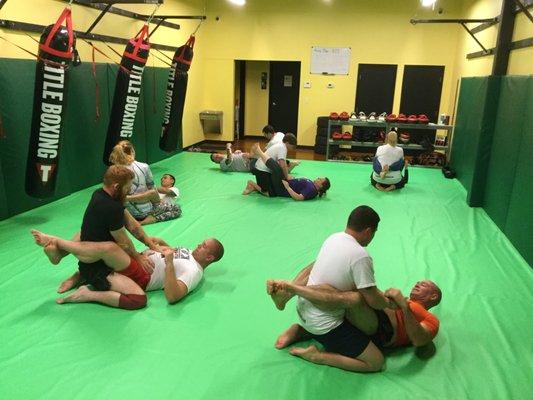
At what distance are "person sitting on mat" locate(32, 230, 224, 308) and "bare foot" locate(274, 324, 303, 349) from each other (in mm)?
850

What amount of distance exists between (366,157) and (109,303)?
7.32 metres

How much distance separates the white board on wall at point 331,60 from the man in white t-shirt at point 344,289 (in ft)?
28.8

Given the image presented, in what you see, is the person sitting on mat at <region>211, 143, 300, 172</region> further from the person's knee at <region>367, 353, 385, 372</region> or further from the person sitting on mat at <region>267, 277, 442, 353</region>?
the person's knee at <region>367, 353, 385, 372</region>

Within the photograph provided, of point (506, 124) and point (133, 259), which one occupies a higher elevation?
point (506, 124)

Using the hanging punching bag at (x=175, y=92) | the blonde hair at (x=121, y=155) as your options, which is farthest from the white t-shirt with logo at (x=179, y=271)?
the hanging punching bag at (x=175, y=92)

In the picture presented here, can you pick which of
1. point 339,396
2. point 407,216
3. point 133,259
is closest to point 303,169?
point 407,216

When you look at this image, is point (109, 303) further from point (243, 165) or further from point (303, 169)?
point (303, 169)

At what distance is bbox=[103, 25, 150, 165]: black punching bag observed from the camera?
227 inches

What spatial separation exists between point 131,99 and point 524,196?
4855 millimetres

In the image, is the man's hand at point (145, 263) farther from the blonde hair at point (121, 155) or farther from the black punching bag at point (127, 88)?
the black punching bag at point (127, 88)

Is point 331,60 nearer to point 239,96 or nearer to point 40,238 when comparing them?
point 239,96

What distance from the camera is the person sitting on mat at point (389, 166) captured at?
21.9 ft

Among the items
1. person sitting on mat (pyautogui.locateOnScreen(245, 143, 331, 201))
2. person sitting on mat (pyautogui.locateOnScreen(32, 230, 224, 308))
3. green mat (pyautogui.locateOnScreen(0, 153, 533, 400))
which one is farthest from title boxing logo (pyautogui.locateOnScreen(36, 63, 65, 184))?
person sitting on mat (pyautogui.locateOnScreen(245, 143, 331, 201))

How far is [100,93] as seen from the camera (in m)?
6.39
